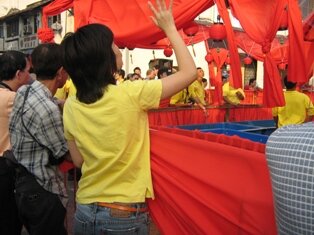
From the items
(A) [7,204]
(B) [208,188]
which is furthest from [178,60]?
(A) [7,204]

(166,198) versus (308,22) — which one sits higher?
(308,22)

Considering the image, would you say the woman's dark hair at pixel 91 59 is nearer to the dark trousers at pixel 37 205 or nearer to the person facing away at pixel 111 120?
the person facing away at pixel 111 120

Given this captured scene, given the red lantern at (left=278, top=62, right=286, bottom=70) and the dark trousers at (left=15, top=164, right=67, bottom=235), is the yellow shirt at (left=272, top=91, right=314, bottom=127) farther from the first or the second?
the red lantern at (left=278, top=62, right=286, bottom=70)

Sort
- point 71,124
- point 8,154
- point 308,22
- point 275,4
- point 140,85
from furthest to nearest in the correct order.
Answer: point 275,4
point 308,22
point 8,154
point 71,124
point 140,85

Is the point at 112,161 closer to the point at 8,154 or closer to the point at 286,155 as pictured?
the point at 286,155

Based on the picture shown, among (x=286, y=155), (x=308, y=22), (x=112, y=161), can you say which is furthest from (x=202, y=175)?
(x=308, y=22)

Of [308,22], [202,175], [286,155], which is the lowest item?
[202,175]

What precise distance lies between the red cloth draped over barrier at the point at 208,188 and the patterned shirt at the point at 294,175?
46 cm

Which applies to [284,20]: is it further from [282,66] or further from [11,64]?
[282,66]

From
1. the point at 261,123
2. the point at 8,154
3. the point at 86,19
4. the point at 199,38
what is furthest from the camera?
the point at 199,38

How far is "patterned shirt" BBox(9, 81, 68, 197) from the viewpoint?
2074 mm

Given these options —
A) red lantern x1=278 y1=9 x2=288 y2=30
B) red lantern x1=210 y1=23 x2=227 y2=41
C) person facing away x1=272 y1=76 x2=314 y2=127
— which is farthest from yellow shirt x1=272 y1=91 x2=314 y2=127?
red lantern x1=210 y1=23 x2=227 y2=41

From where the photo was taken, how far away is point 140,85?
5.27 feet

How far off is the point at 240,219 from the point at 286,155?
0.71m
